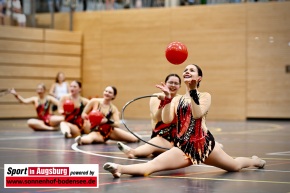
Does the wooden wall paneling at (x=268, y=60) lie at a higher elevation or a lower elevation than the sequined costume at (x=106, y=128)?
higher

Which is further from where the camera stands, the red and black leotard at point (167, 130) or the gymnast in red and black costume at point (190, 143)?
the red and black leotard at point (167, 130)

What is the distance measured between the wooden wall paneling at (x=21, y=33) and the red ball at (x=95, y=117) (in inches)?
510

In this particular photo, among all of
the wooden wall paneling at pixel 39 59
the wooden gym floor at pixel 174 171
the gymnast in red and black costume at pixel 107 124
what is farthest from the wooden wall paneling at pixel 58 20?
the gymnast in red and black costume at pixel 107 124

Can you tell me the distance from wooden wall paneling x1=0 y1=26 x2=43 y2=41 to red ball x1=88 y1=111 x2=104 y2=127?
1295cm

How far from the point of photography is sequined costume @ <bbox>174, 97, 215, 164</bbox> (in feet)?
27.6

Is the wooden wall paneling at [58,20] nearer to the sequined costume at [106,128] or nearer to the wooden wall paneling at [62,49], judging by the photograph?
the wooden wall paneling at [62,49]

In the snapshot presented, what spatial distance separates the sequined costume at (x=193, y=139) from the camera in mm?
8422

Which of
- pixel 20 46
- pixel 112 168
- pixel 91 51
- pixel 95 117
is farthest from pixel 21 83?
pixel 112 168

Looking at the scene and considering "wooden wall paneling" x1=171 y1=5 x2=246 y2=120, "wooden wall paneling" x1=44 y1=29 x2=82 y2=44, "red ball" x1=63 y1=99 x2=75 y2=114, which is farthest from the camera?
"wooden wall paneling" x1=44 y1=29 x2=82 y2=44

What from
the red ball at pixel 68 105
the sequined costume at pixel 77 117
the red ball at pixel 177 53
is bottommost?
the sequined costume at pixel 77 117

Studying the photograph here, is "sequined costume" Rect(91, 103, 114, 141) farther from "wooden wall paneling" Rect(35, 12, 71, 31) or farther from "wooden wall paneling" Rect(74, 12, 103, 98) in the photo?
"wooden wall paneling" Rect(35, 12, 71, 31)

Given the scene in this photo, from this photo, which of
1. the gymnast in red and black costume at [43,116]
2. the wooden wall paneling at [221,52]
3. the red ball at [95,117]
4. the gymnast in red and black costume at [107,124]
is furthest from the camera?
the wooden wall paneling at [221,52]

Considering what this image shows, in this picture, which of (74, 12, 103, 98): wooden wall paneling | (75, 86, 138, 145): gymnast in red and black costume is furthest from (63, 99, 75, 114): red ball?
(74, 12, 103, 98): wooden wall paneling

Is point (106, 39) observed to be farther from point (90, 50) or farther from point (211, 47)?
point (211, 47)
